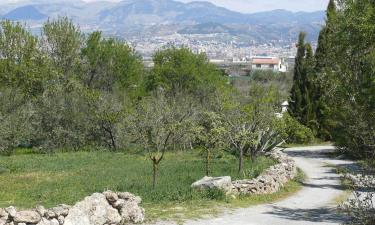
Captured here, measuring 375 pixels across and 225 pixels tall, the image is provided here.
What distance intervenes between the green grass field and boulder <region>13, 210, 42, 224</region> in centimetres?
465

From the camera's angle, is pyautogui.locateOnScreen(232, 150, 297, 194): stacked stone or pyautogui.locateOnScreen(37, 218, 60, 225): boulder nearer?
pyautogui.locateOnScreen(37, 218, 60, 225): boulder

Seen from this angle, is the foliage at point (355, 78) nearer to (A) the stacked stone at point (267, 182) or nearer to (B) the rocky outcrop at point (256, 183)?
(A) the stacked stone at point (267, 182)

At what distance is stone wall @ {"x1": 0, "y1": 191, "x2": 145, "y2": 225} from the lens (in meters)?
12.2

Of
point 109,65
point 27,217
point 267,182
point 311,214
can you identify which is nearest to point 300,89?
point 109,65

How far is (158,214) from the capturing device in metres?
15.7

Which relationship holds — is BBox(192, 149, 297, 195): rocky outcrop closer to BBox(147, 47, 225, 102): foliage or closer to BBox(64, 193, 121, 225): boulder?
BBox(64, 193, 121, 225): boulder

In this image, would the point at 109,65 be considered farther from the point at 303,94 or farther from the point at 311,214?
the point at 311,214

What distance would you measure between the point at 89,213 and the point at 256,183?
27.1ft

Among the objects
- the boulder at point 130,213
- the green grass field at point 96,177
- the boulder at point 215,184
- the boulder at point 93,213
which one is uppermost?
the boulder at point 93,213

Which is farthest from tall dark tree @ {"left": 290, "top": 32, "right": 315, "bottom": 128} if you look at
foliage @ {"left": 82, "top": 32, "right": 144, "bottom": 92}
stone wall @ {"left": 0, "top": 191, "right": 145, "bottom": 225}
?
stone wall @ {"left": 0, "top": 191, "right": 145, "bottom": 225}

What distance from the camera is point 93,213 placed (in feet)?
44.7

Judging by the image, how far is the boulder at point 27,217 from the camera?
12117 millimetres

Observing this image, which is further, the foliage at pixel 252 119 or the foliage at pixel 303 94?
the foliage at pixel 303 94

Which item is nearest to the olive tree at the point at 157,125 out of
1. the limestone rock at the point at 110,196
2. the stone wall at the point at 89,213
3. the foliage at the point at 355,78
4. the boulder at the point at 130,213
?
the boulder at the point at 130,213
